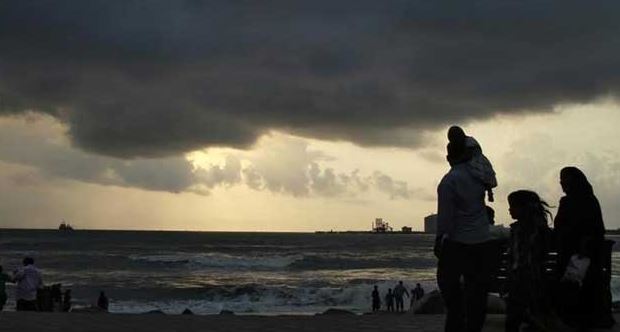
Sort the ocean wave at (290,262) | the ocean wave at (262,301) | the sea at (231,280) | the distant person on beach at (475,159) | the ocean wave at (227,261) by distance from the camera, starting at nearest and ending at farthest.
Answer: the distant person on beach at (475,159) → the ocean wave at (262,301) → the sea at (231,280) → the ocean wave at (290,262) → the ocean wave at (227,261)

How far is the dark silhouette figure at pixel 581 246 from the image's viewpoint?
7.06 m

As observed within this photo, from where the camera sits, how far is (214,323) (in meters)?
8.83

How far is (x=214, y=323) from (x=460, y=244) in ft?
14.1

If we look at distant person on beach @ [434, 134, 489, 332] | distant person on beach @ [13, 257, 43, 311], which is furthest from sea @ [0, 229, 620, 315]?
distant person on beach @ [434, 134, 489, 332]

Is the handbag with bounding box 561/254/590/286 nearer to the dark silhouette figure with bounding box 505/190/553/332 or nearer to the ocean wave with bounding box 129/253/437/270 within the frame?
the dark silhouette figure with bounding box 505/190/553/332

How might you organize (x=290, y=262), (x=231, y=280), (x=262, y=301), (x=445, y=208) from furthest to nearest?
(x=290, y=262)
(x=231, y=280)
(x=262, y=301)
(x=445, y=208)

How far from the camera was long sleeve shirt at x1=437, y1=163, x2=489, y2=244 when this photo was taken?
212 inches

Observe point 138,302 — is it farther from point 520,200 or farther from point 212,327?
point 520,200

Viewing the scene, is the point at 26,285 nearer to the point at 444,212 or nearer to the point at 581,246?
the point at 581,246

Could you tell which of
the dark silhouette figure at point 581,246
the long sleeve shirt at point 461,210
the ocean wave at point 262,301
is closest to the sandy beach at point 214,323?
the dark silhouette figure at point 581,246

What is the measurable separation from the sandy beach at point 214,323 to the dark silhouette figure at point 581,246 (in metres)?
0.79

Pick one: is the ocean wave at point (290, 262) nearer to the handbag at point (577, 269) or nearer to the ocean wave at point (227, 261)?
the ocean wave at point (227, 261)

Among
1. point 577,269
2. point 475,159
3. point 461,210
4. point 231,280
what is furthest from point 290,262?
point 461,210

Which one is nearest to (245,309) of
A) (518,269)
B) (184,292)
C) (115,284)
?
(184,292)
